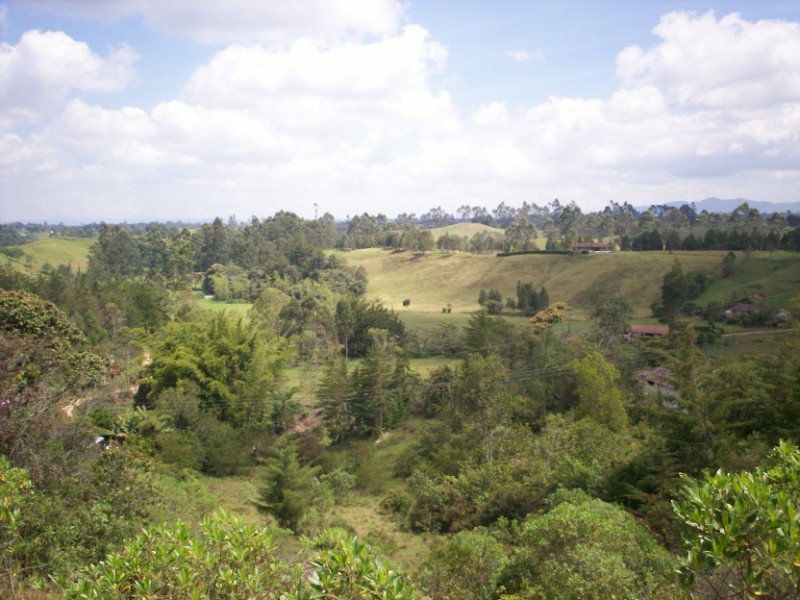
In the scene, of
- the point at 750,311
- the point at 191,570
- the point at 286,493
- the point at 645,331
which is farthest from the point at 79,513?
the point at 750,311

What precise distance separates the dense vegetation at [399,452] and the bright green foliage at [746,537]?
0.07ft

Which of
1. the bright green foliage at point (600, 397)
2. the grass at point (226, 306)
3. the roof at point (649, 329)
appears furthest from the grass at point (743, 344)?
the grass at point (226, 306)

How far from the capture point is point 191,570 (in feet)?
14.7

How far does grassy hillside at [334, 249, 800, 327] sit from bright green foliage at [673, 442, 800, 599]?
164 ft

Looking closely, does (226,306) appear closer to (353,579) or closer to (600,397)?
(600,397)

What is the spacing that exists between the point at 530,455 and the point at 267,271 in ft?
228

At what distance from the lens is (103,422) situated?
70.4 ft

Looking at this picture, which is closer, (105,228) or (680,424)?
(680,424)

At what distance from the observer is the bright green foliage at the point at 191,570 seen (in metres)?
4.33

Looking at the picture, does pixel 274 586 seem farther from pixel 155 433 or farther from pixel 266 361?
pixel 266 361

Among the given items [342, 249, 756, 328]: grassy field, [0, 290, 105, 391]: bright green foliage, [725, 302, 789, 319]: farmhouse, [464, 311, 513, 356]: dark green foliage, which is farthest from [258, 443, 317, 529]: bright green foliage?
[342, 249, 756, 328]: grassy field

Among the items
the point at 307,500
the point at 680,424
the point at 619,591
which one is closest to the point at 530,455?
the point at 680,424

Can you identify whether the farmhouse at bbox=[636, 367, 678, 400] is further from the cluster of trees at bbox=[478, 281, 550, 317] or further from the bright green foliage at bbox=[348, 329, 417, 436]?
the cluster of trees at bbox=[478, 281, 550, 317]

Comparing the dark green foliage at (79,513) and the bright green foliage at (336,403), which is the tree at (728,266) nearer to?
the bright green foliage at (336,403)
